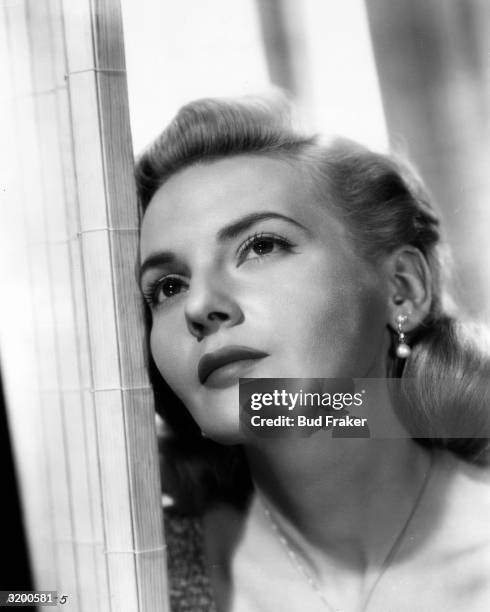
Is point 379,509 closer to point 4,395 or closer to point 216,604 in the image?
point 216,604

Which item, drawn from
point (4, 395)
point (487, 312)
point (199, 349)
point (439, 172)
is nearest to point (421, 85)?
point (439, 172)

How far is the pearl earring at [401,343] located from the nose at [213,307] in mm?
167

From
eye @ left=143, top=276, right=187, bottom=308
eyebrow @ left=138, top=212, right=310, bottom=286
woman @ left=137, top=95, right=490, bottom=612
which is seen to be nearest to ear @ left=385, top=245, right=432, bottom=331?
woman @ left=137, top=95, right=490, bottom=612

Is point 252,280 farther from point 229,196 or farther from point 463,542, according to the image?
point 463,542

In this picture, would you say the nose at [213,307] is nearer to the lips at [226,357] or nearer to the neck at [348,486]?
the lips at [226,357]

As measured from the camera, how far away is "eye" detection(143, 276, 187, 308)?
777mm

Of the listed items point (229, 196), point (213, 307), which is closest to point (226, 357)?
point (213, 307)

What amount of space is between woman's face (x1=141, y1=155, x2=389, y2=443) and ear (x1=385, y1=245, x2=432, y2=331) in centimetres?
2

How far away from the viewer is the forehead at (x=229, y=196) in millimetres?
746

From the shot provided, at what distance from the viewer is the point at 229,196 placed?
2.45ft

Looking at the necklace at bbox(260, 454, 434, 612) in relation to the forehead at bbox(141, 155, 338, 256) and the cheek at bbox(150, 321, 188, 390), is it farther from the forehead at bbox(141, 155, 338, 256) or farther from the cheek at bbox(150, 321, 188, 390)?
the forehead at bbox(141, 155, 338, 256)

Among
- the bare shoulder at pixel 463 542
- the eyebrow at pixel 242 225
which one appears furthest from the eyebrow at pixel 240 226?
the bare shoulder at pixel 463 542

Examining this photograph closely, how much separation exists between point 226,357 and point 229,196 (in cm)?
16

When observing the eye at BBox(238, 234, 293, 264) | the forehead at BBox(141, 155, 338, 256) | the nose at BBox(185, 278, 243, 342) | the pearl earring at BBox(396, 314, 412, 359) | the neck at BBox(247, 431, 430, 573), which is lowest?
the neck at BBox(247, 431, 430, 573)
